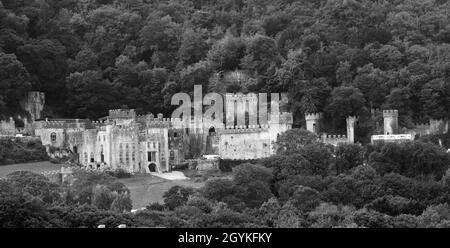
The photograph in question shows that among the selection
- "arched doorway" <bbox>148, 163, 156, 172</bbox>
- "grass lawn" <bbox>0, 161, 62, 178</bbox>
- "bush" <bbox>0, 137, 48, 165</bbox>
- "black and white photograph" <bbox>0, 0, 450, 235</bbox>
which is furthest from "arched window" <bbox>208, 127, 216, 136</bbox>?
"bush" <bbox>0, 137, 48, 165</bbox>

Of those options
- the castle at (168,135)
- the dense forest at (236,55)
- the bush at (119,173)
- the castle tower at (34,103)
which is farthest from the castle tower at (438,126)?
the castle tower at (34,103)

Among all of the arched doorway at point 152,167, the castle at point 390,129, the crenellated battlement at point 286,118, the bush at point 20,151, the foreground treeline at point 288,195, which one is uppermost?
the crenellated battlement at point 286,118

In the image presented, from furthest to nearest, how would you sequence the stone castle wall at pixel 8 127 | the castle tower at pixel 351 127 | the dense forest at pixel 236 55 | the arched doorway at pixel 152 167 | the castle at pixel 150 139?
1. the dense forest at pixel 236 55
2. the stone castle wall at pixel 8 127
3. the castle tower at pixel 351 127
4. the castle at pixel 150 139
5. the arched doorway at pixel 152 167

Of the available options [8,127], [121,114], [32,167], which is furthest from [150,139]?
[8,127]

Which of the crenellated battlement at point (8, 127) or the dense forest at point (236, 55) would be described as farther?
the dense forest at point (236, 55)

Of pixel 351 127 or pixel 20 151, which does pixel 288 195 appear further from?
pixel 20 151

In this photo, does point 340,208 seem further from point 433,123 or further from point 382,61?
point 382,61

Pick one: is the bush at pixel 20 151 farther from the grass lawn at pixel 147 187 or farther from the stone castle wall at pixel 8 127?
the grass lawn at pixel 147 187
